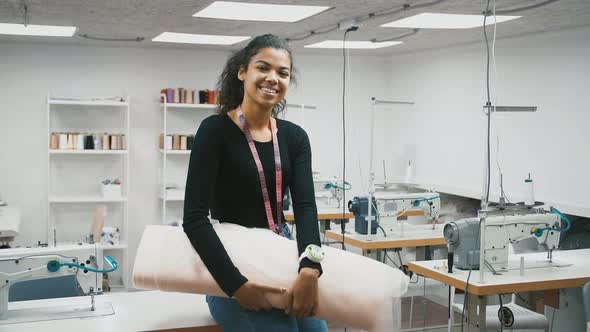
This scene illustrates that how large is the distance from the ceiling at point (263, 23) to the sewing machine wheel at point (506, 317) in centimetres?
173

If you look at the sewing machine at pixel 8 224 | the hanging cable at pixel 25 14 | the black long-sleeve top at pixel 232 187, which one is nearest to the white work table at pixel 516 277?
the black long-sleeve top at pixel 232 187

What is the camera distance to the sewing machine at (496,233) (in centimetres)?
349

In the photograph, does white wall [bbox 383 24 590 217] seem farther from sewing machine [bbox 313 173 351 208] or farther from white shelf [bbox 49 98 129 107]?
white shelf [bbox 49 98 129 107]

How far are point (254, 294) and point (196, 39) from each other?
180 inches

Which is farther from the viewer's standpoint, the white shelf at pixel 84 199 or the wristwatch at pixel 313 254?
the white shelf at pixel 84 199

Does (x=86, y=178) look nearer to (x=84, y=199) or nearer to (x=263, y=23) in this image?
(x=84, y=199)

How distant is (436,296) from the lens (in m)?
5.80

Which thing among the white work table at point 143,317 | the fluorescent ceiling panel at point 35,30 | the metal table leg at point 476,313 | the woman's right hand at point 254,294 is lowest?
the metal table leg at point 476,313

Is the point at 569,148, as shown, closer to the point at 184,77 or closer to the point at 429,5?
the point at 429,5

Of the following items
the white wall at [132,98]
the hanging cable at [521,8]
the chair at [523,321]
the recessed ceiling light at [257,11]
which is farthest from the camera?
the white wall at [132,98]

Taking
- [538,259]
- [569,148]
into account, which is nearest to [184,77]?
[569,148]

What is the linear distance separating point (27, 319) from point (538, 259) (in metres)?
2.81

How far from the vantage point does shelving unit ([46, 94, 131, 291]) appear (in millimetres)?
6609

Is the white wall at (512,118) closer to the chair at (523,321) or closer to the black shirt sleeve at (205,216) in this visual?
the chair at (523,321)
